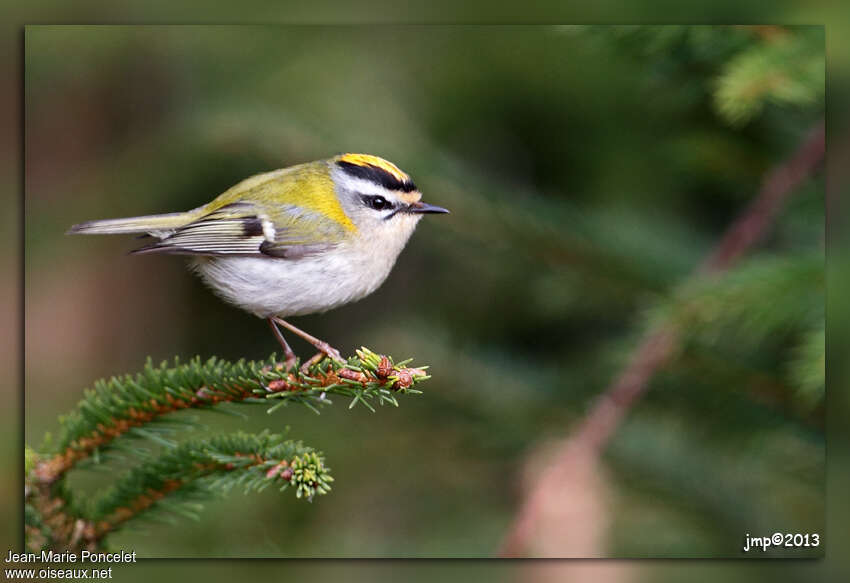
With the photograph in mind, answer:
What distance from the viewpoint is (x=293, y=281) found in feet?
5.69

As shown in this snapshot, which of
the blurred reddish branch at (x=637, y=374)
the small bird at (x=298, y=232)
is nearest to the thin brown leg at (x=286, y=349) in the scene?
the small bird at (x=298, y=232)

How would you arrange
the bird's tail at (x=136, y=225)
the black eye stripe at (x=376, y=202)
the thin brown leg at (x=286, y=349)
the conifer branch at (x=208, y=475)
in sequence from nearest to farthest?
1. the conifer branch at (x=208, y=475)
2. the thin brown leg at (x=286, y=349)
3. the bird's tail at (x=136, y=225)
4. the black eye stripe at (x=376, y=202)

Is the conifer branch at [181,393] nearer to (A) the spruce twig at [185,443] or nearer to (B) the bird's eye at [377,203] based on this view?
(A) the spruce twig at [185,443]

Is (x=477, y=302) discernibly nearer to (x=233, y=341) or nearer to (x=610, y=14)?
(x=233, y=341)

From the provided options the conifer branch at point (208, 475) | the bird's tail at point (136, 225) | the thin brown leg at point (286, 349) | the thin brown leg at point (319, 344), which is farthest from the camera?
the bird's tail at point (136, 225)

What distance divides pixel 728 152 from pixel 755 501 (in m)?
0.79

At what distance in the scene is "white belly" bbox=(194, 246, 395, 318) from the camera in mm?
1725

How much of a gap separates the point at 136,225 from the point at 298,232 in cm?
33

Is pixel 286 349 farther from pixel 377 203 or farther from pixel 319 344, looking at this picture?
pixel 377 203

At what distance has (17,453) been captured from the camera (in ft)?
5.55

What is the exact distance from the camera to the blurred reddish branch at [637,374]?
5.16 feet

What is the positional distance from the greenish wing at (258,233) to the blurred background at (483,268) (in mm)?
147

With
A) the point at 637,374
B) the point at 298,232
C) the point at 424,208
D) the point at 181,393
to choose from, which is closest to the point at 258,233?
the point at 298,232

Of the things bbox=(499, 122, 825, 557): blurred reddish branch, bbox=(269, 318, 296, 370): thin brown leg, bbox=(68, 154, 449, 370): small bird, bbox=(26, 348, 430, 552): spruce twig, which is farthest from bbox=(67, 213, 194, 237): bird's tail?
bbox=(499, 122, 825, 557): blurred reddish branch
